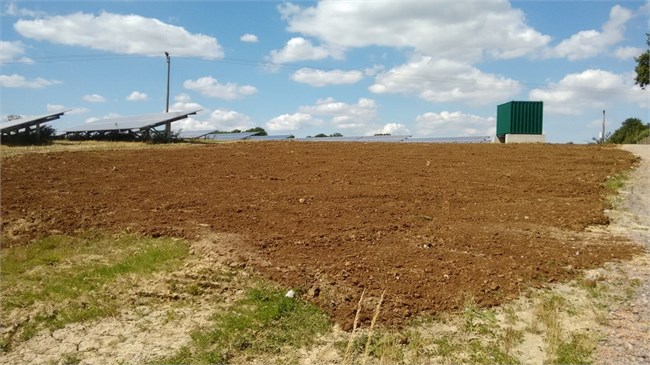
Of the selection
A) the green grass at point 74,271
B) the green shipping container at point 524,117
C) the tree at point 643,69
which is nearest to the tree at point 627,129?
the tree at point 643,69

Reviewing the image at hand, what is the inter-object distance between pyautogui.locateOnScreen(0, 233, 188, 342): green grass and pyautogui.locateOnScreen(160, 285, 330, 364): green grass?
4.15 ft

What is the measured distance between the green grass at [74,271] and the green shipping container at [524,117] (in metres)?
23.0

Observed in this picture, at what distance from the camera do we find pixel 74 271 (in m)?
5.68

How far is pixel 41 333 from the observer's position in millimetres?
4410

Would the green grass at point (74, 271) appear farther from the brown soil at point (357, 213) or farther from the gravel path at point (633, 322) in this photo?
the gravel path at point (633, 322)

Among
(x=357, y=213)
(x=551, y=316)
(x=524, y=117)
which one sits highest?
(x=524, y=117)

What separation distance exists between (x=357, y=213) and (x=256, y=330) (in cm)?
399

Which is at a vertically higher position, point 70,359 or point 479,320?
point 479,320

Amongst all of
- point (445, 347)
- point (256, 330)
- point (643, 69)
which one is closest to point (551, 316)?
point (445, 347)

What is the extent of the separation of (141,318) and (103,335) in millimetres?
387

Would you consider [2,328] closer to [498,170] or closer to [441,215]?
[441,215]

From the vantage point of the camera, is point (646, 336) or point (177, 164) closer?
point (646, 336)

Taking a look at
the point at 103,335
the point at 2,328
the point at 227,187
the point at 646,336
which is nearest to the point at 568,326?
the point at 646,336

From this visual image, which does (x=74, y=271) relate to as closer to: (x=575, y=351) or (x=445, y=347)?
(x=445, y=347)
